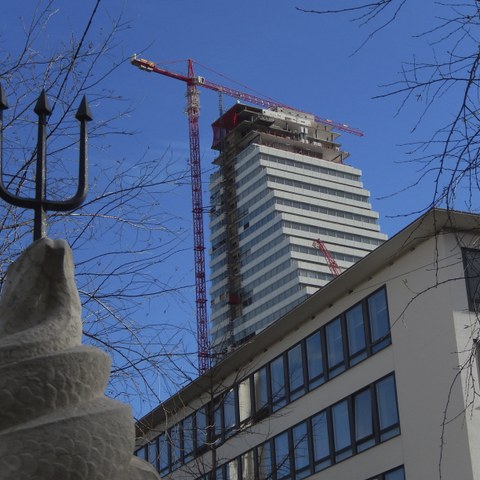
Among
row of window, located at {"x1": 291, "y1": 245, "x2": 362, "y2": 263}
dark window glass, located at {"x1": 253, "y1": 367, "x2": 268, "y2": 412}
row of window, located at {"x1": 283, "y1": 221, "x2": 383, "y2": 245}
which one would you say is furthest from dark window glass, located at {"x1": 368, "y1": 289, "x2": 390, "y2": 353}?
row of window, located at {"x1": 283, "y1": 221, "x2": 383, "y2": 245}

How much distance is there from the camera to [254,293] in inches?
5743

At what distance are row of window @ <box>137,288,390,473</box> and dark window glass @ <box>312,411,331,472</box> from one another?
853 millimetres

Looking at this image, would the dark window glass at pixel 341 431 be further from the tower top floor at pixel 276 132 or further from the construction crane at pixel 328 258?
the tower top floor at pixel 276 132

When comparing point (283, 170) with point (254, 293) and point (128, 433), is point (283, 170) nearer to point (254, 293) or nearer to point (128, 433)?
point (254, 293)

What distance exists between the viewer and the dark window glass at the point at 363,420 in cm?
2841

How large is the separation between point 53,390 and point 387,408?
22.9 meters

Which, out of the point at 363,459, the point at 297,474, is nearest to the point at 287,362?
the point at 297,474

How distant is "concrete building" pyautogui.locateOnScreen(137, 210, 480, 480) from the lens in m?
25.6

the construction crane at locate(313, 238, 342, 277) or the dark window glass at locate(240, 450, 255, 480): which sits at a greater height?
the construction crane at locate(313, 238, 342, 277)

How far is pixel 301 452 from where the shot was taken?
31.5 meters

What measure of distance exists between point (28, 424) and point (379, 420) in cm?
2323

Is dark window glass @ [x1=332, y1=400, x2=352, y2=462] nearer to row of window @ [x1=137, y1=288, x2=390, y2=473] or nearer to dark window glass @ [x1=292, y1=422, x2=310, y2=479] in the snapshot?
row of window @ [x1=137, y1=288, x2=390, y2=473]

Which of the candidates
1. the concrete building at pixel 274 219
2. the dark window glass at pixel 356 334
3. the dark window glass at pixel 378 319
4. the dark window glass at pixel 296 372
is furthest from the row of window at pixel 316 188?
the dark window glass at pixel 378 319

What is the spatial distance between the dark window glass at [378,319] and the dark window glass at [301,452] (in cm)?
392
